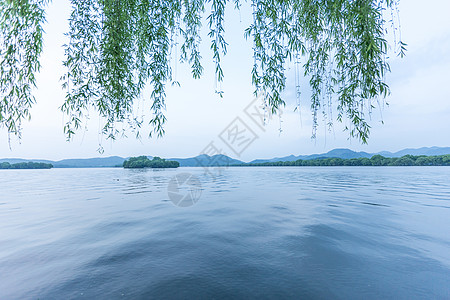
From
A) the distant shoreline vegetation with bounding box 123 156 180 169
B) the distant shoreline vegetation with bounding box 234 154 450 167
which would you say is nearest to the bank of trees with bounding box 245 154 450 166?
the distant shoreline vegetation with bounding box 234 154 450 167

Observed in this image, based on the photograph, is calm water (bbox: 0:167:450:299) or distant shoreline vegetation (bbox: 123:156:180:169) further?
distant shoreline vegetation (bbox: 123:156:180:169)

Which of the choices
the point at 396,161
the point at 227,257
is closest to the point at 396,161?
the point at 396,161

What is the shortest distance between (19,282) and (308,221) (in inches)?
223

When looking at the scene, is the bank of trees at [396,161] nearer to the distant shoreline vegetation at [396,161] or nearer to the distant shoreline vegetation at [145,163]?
the distant shoreline vegetation at [396,161]

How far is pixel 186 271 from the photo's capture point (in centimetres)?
272

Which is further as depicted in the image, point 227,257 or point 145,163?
point 145,163

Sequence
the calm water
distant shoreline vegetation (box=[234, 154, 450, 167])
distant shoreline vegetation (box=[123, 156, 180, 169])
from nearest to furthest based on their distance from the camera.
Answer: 1. the calm water
2. distant shoreline vegetation (box=[234, 154, 450, 167])
3. distant shoreline vegetation (box=[123, 156, 180, 169])

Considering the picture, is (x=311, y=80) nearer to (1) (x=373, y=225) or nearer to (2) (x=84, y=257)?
(1) (x=373, y=225)

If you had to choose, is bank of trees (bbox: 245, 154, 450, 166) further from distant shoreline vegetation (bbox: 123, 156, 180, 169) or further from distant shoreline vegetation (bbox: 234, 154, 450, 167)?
distant shoreline vegetation (bbox: 123, 156, 180, 169)

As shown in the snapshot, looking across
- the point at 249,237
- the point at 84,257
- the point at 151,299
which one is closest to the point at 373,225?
the point at 249,237

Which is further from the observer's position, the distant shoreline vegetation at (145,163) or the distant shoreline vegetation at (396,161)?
the distant shoreline vegetation at (145,163)

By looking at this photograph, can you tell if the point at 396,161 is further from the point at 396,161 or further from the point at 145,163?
the point at 145,163

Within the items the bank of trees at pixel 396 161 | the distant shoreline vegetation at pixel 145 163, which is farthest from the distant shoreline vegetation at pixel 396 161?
the distant shoreline vegetation at pixel 145 163

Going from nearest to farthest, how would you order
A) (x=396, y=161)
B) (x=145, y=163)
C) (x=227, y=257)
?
(x=227, y=257) → (x=396, y=161) → (x=145, y=163)
